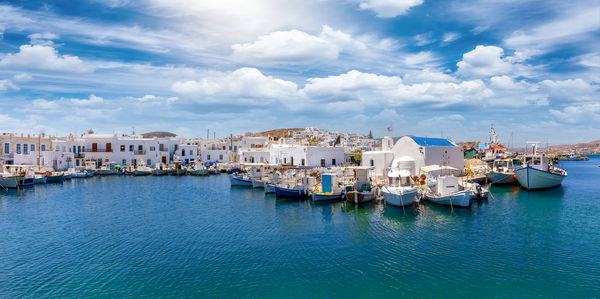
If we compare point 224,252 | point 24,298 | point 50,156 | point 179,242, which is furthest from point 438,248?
point 50,156

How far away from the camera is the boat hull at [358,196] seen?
97.3 ft

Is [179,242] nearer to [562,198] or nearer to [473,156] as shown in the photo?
[562,198]

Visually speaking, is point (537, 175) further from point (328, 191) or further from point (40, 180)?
point (40, 180)

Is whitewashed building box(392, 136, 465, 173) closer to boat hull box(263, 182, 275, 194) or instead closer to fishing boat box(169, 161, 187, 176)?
boat hull box(263, 182, 275, 194)

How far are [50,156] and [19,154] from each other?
14.2 feet

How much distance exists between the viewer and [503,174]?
146 feet

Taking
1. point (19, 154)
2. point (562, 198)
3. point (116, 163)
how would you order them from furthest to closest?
point (116, 163)
point (19, 154)
point (562, 198)

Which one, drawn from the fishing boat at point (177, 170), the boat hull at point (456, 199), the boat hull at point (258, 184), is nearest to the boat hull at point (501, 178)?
the boat hull at point (456, 199)

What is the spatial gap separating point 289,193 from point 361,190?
722 centimetres

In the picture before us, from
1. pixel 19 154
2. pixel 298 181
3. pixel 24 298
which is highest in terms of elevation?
pixel 19 154

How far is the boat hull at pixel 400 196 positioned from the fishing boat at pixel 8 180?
44.6 meters

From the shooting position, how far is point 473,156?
82438 mm

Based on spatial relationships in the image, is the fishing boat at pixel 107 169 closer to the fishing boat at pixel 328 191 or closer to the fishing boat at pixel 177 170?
the fishing boat at pixel 177 170

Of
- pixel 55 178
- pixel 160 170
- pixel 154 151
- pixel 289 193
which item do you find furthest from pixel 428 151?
pixel 154 151
